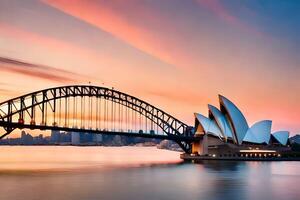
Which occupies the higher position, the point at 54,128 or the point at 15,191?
the point at 54,128

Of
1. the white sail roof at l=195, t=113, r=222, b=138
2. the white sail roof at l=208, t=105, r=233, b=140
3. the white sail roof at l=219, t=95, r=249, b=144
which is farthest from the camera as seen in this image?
the white sail roof at l=195, t=113, r=222, b=138

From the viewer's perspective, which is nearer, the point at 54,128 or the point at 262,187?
the point at 262,187

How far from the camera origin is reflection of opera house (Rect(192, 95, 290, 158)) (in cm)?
13400

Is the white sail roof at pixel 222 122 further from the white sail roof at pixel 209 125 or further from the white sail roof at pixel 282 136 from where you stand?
the white sail roof at pixel 282 136

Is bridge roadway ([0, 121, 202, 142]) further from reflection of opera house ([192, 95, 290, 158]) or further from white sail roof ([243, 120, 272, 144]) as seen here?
white sail roof ([243, 120, 272, 144])

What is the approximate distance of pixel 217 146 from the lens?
13675 cm

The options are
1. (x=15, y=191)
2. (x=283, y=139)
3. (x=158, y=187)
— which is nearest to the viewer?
(x=15, y=191)

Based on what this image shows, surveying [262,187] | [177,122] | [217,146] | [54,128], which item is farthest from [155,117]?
[262,187]

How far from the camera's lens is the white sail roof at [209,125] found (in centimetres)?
13712

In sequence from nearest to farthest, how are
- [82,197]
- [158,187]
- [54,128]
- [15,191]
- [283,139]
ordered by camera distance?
[82,197]
[15,191]
[158,187]
[54,128]
[283,139]

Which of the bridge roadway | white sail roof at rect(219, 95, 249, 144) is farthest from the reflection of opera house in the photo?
the bridge roadway

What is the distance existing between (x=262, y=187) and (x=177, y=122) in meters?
96.6

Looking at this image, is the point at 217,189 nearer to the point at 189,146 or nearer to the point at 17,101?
the point at 17,101

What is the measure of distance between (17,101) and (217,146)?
57.2 m
